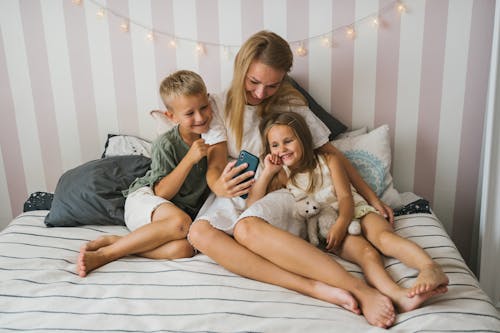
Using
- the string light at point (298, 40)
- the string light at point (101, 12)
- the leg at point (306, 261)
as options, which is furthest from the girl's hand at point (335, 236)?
the string light at point (101, 12)

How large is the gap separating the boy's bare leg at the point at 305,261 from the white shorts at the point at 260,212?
54 millimetres

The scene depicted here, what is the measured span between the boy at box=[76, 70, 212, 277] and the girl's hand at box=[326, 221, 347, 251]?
0.47 meters

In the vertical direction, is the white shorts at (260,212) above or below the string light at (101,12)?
below

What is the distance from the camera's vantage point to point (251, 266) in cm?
130

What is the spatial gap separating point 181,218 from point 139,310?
0.41 meters

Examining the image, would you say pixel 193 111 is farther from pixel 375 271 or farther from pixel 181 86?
pixel 375 271

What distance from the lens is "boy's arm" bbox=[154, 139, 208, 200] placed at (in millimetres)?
1553

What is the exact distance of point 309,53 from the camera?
1878 millimetres

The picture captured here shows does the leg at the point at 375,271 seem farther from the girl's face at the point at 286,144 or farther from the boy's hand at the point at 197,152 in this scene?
the boy's hand at the point at 197,152

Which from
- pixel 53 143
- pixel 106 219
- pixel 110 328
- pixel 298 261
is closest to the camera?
pixel 110 328

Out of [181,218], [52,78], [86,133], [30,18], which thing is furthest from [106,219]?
[30,18]

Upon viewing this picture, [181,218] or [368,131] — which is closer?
[181,218]

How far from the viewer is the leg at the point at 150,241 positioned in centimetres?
143

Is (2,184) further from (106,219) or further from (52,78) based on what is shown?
(106,219)
